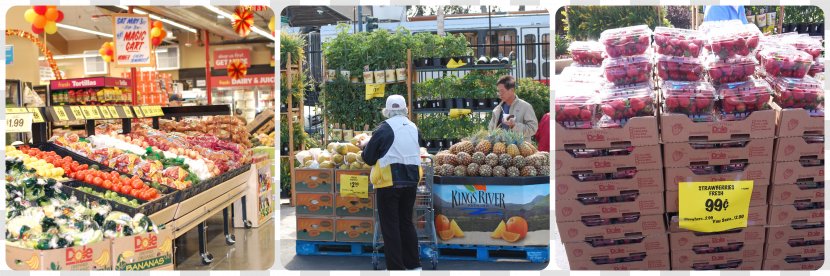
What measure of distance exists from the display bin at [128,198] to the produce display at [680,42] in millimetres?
2976

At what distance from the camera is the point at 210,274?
3.75 m

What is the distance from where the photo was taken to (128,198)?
14.2ft

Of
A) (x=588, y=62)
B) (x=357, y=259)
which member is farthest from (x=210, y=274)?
(x=588, y=62)

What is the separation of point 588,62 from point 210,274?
244cm

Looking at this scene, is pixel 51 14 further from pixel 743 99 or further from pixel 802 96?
pixel 802 96

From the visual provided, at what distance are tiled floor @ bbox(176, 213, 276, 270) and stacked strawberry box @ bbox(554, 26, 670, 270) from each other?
2.44 meters

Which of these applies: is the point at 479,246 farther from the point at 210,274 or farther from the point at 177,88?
the point at 177,88

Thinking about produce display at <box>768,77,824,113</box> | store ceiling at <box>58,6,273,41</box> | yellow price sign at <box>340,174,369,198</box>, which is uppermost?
store ceiling at <box>58,6,273,41</box>

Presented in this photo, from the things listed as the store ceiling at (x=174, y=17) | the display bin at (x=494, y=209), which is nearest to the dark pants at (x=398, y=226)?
the display bin at (x=494, y=209)

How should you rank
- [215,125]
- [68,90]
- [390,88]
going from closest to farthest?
[390,88], [215,125], [68,90]

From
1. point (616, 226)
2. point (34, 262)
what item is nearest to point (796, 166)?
point (616, 226)

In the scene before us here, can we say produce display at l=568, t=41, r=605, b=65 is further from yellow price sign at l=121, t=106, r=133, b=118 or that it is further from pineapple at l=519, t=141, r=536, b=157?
yellow price sign at l=121, t=106, r=133, b=118

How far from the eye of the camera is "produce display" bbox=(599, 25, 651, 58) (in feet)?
13.3

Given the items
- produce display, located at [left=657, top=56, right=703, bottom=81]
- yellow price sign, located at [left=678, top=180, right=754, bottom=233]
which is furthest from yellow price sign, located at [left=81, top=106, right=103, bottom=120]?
yellow price sign, located at [left=678, top=180, right=754, bottom=233]
